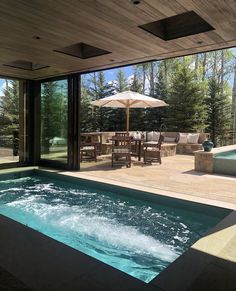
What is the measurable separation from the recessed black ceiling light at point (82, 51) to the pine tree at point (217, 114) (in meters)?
11.2

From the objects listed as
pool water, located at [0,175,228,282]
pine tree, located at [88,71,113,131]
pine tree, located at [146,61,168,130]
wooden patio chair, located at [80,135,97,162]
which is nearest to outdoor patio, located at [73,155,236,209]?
pool water, located at [0,175,228,282]

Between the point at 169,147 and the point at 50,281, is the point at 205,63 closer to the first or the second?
the point at 169,147

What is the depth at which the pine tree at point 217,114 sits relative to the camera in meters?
14.6

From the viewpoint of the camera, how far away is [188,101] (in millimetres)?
14328

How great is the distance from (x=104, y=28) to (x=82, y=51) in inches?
62.8

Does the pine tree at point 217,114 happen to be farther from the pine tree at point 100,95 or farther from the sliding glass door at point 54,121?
the sliding glass door at point 54,121

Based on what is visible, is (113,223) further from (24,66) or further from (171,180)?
(24,66)

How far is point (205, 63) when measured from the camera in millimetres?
19125

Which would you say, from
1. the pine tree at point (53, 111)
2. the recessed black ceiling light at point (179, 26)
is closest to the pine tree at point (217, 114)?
the pine tree at point (53, 111)

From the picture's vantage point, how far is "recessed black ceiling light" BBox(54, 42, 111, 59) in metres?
4.75

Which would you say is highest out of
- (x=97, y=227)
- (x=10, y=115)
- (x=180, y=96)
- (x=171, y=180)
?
(x=180, y=96)

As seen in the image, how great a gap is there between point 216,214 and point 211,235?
102 centimetres

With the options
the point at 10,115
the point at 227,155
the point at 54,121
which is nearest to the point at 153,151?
the point at 227,155

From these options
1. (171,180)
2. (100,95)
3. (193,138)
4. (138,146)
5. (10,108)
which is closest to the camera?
(171,180)
